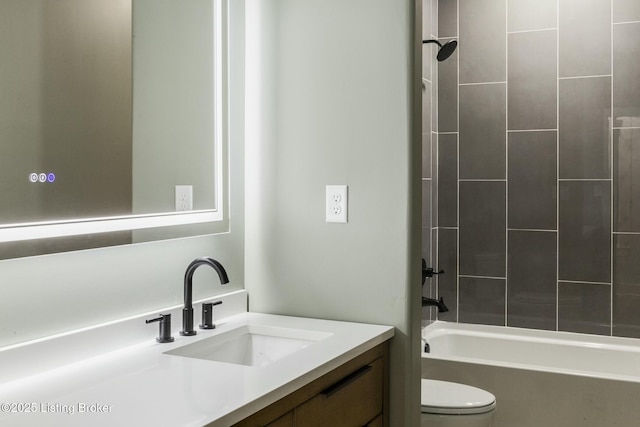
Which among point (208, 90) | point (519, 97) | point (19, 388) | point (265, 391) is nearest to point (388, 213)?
point (208, 90)

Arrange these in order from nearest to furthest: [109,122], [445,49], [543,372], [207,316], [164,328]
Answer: [109,122], [164,328], [207,316], [543,372], [445,49]

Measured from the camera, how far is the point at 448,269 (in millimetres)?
3717

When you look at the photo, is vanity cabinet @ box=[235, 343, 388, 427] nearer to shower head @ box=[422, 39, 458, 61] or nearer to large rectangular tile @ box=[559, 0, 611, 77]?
shower head @ box=[422, 39, 458, 61]

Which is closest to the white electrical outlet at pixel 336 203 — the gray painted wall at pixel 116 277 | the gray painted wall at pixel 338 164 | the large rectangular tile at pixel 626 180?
the gray painted wall at pixel 338 164

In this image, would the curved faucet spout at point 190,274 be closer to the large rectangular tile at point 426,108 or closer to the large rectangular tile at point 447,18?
the large rectangular tile at point 426,108

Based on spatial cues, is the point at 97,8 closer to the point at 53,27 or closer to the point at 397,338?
the point at 53,27

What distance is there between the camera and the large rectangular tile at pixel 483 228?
360 cm

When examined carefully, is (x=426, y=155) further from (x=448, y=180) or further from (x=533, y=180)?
(x=533, y=180)

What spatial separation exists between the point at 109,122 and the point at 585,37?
2608 mm

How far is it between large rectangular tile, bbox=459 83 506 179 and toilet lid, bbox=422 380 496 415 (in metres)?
1.32

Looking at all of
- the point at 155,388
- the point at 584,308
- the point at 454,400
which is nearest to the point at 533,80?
the point at 584,308

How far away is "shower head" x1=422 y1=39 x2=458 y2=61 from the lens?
337 cm

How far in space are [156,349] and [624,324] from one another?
253 cm

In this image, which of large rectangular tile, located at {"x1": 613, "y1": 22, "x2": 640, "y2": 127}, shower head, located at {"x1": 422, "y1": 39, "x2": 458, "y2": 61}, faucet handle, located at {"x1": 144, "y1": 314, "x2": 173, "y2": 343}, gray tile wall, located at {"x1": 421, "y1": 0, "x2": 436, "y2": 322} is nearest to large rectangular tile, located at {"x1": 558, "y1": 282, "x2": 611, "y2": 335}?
gray tile wall, located at {"x1": 421, "y1": 0, "x2": 436, "y2": 322}
